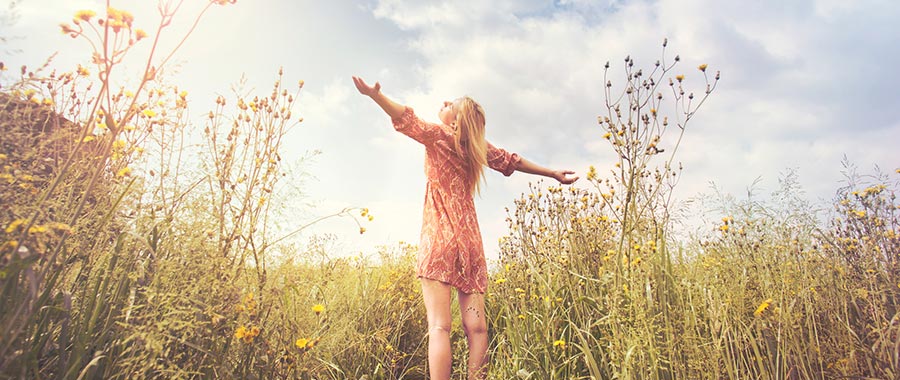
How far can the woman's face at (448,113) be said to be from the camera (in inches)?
139

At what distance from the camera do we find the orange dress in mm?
2979

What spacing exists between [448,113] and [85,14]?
236cm

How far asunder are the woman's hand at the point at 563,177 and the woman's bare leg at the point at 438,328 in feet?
4.38

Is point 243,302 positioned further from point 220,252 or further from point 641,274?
point 641,274

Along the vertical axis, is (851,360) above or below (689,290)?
below

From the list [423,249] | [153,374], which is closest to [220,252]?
[153,374]

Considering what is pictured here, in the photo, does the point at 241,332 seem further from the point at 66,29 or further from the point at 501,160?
the point at 501,160

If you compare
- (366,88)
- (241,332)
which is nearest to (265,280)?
(241,332)

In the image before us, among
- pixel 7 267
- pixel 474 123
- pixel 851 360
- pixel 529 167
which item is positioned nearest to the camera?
pixel 7 267

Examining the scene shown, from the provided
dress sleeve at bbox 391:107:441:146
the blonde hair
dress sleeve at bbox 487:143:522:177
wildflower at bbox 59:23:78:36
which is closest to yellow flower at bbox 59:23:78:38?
wildflower at bbox 59:23:78:36

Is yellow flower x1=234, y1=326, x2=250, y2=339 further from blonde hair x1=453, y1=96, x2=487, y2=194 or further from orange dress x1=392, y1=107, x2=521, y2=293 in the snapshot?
blonde hair x1=453, y1=96, x2=487, y2=194

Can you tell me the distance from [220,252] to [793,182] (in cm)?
337

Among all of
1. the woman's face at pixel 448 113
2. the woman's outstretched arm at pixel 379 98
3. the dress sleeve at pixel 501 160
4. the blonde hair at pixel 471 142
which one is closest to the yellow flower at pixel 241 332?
the woman's outstretched arm at pixel 379 98

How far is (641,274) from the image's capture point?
229cm
